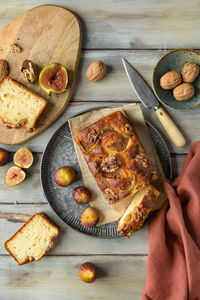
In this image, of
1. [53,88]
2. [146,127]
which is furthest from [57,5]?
[146,127]

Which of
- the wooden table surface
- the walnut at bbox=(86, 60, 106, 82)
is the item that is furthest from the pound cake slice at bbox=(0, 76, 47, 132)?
the walnut at bbox=(86, 60, 106, 82)

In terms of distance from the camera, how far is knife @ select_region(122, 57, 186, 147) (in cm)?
217

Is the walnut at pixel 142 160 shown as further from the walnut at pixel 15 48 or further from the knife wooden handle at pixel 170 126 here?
the walnut at pixel 15 48

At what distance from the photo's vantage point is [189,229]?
2.10m

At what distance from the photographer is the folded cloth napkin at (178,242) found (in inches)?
79.6

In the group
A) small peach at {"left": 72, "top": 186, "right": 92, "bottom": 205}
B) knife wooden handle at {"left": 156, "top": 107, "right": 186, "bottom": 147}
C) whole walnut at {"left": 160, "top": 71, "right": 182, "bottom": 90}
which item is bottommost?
small peach at {"left": 72, "top": 186, "right": 92, "bottom": 205}

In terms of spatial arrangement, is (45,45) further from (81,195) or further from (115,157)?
(81,195)

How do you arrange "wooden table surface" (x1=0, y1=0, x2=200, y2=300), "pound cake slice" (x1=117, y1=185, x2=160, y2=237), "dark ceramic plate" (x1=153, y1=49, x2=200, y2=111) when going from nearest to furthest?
1. "pound cake slice" (x1=117, y1=185, x2=160, y2=237)
2. "dark ceramic plate" (x1=153, y1=49, x2=200, y2=111)
3. "wooden table surface" (x1=0, y1=0, x2=200, y2=300)

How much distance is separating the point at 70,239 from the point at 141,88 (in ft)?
4.20

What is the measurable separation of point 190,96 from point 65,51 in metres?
0.98

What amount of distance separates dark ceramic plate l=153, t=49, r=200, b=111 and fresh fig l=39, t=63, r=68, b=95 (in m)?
0.66

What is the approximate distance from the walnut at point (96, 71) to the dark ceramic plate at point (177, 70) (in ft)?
1.24

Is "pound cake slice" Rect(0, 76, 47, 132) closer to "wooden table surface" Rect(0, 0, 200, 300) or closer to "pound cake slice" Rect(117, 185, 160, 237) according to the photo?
"wooden table surface" Rect(0, 0, 200, 300)

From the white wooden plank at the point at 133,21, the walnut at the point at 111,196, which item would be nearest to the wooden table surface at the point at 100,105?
the white wooden plank at the point at 133,21
